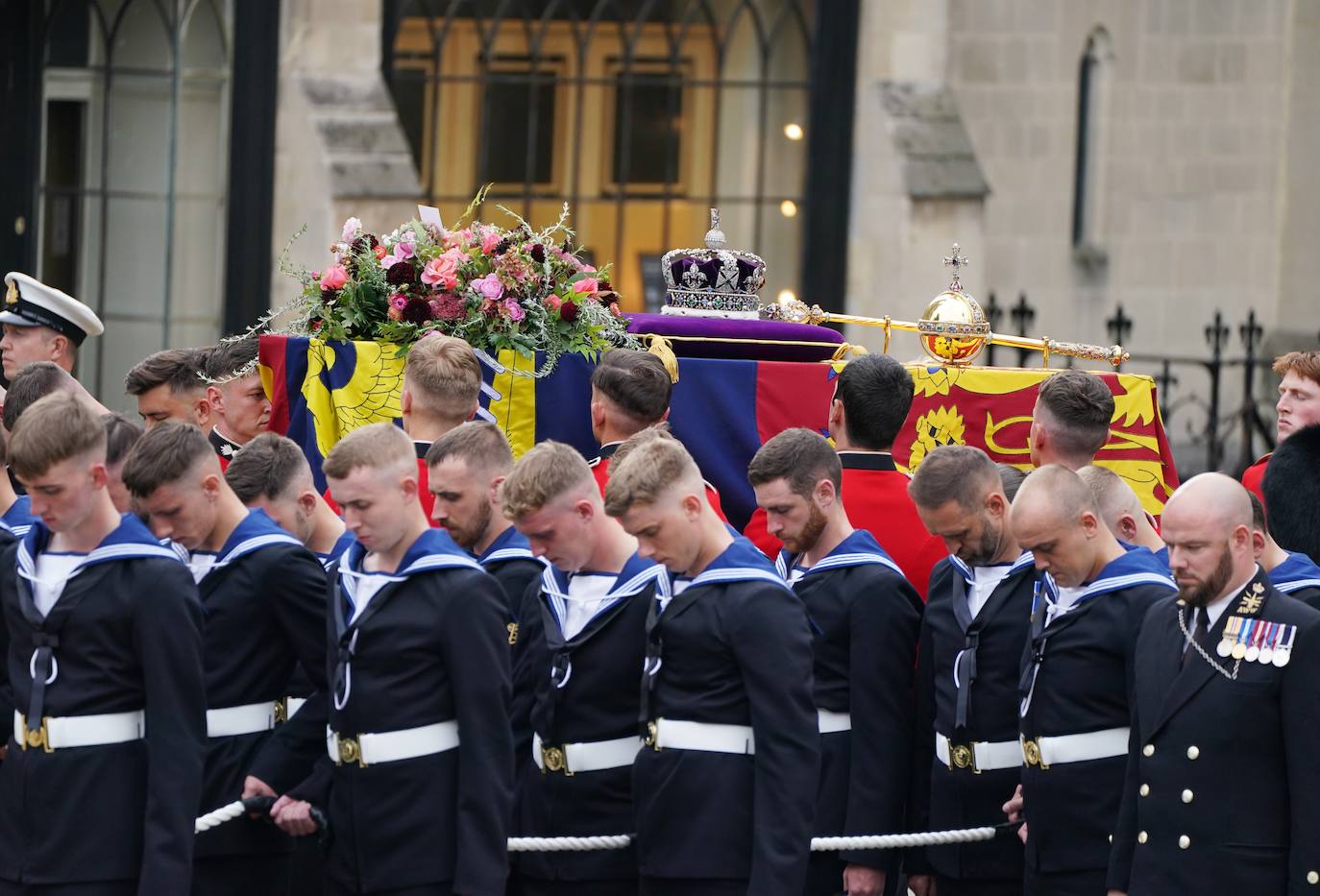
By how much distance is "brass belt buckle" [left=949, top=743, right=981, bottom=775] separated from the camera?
5.58 meters

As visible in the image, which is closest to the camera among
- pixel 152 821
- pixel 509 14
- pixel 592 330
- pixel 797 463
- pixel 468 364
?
pixel 152 821

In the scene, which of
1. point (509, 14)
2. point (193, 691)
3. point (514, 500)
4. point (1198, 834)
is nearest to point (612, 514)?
point (514, 500)

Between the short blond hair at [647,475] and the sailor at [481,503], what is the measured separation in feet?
1.91

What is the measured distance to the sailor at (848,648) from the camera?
557 centimetres

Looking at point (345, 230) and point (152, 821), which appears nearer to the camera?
point (152, 821)

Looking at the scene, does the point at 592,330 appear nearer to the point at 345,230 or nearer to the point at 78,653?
the point at 345,230

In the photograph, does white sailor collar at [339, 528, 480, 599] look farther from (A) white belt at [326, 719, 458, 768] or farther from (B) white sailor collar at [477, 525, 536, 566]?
(B) white sailor collar at [477, 525, 536, 566]

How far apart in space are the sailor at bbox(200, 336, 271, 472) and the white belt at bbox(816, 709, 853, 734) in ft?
7.63

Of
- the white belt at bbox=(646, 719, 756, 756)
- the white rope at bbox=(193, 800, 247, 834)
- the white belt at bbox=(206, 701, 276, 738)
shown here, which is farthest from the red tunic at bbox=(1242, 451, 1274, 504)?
the white rope at bbox=(193, 800, 247, 834)

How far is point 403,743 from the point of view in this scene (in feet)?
16.0

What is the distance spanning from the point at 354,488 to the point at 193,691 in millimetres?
564

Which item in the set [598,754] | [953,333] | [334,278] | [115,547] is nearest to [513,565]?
[598,754]

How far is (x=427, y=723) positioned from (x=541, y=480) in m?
0.59

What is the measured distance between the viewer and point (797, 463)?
18.1ft
